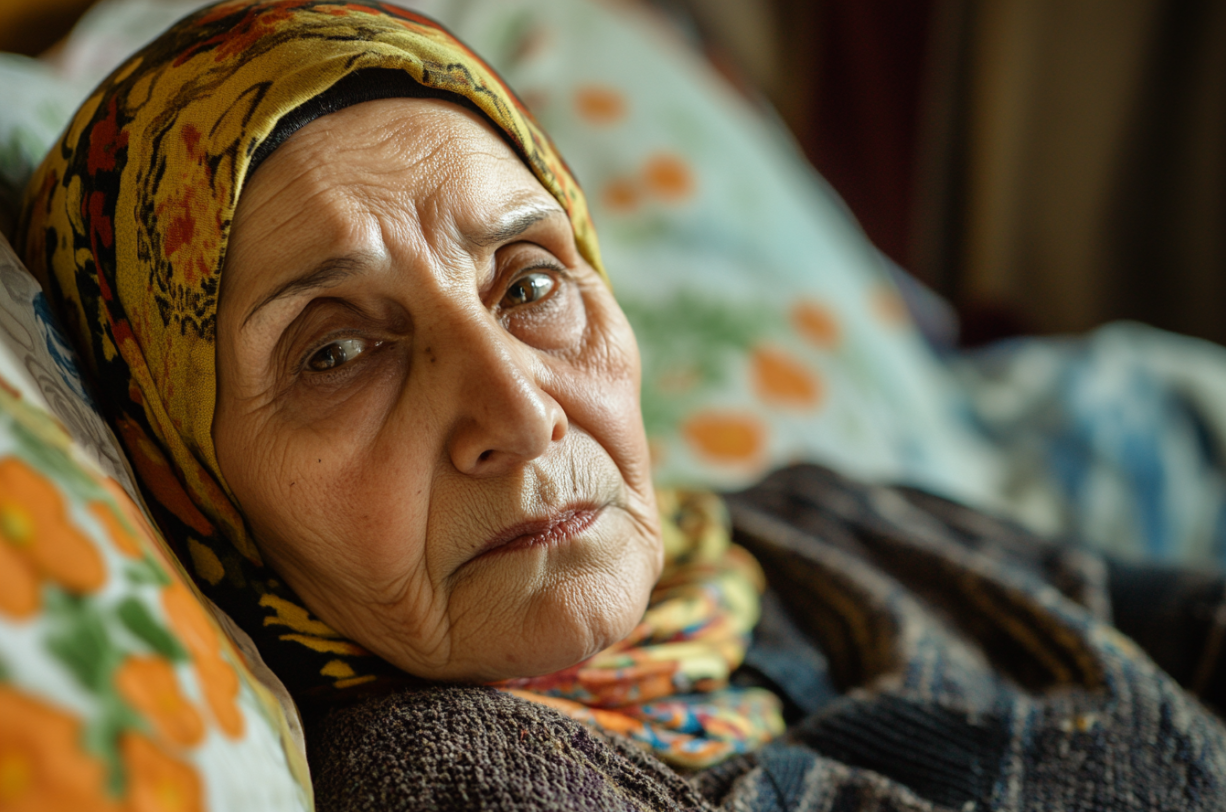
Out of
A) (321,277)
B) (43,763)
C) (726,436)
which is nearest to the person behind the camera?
(43,763)

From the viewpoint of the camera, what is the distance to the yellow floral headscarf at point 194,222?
0.72m

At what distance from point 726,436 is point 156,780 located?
1365mm

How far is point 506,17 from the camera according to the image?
1.91 metres

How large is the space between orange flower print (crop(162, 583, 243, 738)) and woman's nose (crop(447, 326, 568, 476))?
0.24m

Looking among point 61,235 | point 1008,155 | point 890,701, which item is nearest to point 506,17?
point 61,235

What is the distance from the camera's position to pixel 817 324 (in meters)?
1.88

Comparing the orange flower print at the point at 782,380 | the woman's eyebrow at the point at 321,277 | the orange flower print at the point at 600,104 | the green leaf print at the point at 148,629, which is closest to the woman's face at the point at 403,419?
the woman's eyebrow at the point at 321,277

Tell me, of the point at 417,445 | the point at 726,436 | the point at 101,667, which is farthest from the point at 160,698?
the point at 726,436

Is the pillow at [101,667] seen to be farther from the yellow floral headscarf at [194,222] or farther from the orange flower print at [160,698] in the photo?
the yellow floral headscarf at [194,222]

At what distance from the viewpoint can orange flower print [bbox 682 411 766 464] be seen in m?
1.68

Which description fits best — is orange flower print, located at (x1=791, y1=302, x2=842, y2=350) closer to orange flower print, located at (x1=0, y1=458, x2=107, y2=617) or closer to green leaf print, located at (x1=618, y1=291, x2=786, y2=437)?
green leaf print, located at (x1=618, y1=291, x2=786, y2=437)

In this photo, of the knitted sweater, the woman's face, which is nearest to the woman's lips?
the woman's face

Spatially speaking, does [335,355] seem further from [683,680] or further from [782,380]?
[782,380]

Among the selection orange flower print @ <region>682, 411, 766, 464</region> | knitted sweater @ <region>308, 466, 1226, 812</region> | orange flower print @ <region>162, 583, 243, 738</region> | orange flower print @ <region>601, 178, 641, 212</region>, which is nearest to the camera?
orange flower print @ <region>162, 583, 243, 738</region>
